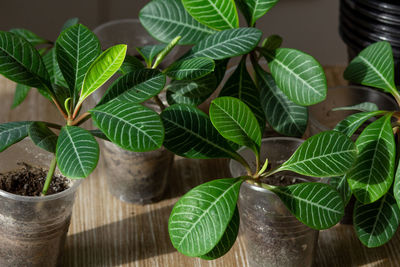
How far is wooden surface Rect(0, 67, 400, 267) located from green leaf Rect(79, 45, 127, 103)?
352 millimetres

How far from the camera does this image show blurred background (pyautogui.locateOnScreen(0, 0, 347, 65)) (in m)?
2.43

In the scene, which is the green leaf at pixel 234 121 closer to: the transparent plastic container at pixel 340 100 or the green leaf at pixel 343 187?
the green leaf at pixel 343 187

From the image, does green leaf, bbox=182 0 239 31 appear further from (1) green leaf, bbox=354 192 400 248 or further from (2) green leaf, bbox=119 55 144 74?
(1) green leaf, bbox=354 192 400 248

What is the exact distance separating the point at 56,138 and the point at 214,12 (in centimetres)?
36

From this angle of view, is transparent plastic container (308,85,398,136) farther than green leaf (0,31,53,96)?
Yes

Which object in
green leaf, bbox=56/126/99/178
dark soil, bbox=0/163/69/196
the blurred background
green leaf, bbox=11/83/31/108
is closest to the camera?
green leaf, bbox=56/126/99/178

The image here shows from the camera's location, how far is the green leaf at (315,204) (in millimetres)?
1009

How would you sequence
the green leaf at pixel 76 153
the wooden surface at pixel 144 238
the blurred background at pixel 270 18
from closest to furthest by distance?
the green leaf at pixel 76 153 → the wooden surface at pixel 144 238 → the blurred background at pixel 270 18

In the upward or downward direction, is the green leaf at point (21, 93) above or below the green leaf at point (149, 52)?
below

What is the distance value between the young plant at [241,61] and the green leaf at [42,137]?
22 centimetres

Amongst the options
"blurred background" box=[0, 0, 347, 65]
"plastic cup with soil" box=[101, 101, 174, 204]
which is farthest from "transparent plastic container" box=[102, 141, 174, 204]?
"blurred background" box=[0, 0, 347, 65]

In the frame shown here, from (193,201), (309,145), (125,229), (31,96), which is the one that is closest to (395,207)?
(309,145)

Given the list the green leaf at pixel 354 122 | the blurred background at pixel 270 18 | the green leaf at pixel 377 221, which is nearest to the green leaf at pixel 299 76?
the green leaf at pixel 354 122

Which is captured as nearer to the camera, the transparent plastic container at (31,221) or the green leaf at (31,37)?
the transparent plastic container at (31,221)
